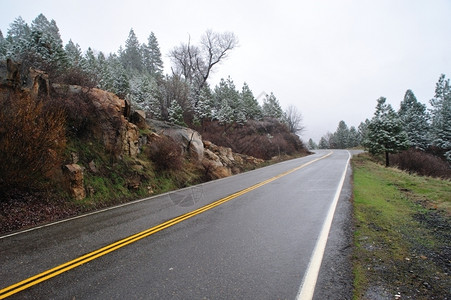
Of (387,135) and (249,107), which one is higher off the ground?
(249,107)

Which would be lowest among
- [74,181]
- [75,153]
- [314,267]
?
[314,267]

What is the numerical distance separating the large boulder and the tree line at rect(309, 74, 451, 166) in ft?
83.3

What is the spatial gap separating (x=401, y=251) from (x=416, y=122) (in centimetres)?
5325

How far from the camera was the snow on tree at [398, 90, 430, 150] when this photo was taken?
1722 inches

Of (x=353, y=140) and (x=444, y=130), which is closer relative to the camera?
(x=444, y=130)

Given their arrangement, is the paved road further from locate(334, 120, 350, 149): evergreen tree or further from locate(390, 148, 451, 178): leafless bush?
locate(334, 120, 350, 149): evergreen tree

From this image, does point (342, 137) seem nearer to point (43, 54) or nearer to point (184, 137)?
point (184, 137)

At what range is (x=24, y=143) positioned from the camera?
738 centimetres

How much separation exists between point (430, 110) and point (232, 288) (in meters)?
61.2

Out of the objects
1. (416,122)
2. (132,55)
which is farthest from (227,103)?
(132,55)

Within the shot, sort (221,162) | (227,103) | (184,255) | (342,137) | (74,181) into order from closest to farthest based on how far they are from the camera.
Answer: (184,255) < (74,181) < (221,162) < (227,103) < (342,137)

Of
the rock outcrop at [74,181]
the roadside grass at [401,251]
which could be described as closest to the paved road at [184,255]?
the roadside grass at [401,251]

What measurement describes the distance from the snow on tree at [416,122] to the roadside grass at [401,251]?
45.2 m

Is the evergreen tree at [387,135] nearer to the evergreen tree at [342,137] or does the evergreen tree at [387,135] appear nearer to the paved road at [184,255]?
the paved road at [184,255]
